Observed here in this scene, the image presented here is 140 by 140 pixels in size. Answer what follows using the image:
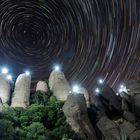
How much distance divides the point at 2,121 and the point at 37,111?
7089 millimetres

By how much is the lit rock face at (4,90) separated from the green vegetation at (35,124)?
22.0 feet

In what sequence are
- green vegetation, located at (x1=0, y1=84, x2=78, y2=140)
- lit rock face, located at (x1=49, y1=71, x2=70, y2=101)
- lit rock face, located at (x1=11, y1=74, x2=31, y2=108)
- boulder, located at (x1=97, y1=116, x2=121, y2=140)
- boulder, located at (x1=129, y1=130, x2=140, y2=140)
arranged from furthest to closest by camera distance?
lit rock face, located at (x1=49, y1=71, x2=70, y2=101), lit rock face, located at (x1=11, y1=74, x2=31, y2=108), boulder, located at (x1=97, y1=116, x2=121, y2=140), boulder, located at (x1=129, y1=130, x2=140, y2=140), green vegetation, located at (x1=0, y1=84, x2=78, y2=140)

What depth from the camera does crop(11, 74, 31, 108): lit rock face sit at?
4195 cm

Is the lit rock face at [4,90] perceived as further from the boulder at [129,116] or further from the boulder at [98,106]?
the boulder at [129,116]

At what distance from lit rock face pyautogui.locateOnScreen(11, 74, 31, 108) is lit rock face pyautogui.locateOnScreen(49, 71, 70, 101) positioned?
4284 millimetres

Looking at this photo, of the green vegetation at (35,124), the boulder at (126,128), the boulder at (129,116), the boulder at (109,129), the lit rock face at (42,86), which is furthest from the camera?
the lit rock face at (42,86)

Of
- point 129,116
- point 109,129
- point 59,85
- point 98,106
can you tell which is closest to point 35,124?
point 109,129

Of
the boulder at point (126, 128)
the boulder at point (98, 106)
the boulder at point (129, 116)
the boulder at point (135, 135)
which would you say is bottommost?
the boulder at point (135, 135)

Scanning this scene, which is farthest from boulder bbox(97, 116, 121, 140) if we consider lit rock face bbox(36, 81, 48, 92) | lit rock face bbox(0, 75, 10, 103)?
lit rock face bbox(36, 81, 48, 92)

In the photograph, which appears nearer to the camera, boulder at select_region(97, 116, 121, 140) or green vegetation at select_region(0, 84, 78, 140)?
green vegetation at select_region(0, 84, 78, 140)

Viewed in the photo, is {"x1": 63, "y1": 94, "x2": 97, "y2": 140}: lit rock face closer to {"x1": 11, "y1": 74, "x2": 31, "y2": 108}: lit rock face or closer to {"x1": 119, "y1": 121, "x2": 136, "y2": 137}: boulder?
{"x1": 119, "y1": 121, "x2": 136, "y2": 137}: boulder

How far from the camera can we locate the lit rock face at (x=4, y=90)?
42.5 meters

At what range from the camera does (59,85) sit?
48.4m

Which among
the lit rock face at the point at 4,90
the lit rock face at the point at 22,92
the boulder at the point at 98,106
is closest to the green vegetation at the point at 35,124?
the boulder at the point at 98,106
